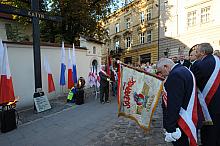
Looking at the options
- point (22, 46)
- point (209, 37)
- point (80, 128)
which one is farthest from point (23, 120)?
point (209, 37)

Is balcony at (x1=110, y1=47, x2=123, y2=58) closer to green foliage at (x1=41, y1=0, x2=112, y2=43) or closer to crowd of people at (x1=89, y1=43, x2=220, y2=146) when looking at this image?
green foliage at (x1=41, y1=0, x2=112, y2=43)

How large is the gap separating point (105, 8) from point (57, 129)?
1455cm

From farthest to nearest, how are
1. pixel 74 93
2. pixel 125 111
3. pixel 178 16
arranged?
pixel 178 16
pixel 74 93
pixel 125 111

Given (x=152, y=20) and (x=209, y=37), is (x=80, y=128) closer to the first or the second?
(x=209, y=37)

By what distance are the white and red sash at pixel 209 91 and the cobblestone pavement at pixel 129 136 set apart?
1.76 meters

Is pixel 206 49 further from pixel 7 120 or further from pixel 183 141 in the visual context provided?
pixel 7 120

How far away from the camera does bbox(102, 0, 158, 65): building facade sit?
2922 centimetres

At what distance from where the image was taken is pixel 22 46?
376 inches

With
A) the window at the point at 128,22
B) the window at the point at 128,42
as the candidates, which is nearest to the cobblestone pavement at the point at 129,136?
the window at the point at 128,42

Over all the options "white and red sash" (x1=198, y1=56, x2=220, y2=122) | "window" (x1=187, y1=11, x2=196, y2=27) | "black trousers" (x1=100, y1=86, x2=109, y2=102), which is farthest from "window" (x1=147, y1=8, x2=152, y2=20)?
"white and red sash" (x1=198, y1=56, x2=220, y2=122)

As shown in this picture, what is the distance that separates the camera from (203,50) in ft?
10.8

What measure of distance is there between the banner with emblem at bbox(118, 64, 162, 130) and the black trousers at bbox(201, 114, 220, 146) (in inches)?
42.0

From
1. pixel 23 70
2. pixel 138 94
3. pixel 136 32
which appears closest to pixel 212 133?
pixel 138 94

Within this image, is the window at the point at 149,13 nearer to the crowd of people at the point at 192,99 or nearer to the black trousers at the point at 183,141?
the crowd of people at the point at 192,99
